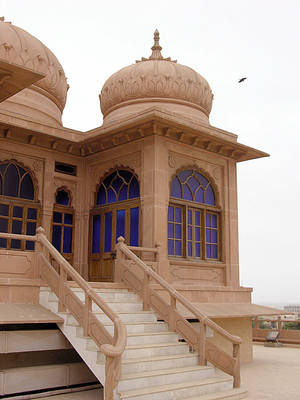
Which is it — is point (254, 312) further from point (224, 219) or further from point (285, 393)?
point (285, 393)

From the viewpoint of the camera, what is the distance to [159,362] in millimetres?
8086

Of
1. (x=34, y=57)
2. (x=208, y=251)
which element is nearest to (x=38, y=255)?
(x=208, y=251)

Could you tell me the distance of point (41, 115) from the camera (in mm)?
13766

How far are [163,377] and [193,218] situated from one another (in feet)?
18.8

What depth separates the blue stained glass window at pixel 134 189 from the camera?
1262 centimetres

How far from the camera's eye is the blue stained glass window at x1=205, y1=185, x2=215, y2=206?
44.2 feet

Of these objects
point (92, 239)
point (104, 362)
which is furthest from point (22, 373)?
point (92, 239)

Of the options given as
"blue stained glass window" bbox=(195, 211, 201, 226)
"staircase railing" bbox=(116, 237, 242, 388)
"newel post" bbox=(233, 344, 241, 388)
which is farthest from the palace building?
"newel post" bbox=(233, 344, 241, 388)

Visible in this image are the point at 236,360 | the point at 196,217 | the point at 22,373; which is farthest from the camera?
the point at 196,217

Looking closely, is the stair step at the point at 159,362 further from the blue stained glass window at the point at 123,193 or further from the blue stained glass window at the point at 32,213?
the blue stained glass window at the point at 32,213

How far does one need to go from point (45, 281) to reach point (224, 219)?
604 cm

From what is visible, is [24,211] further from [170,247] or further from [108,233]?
[170,247]

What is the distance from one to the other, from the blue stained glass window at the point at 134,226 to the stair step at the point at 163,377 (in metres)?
4.41

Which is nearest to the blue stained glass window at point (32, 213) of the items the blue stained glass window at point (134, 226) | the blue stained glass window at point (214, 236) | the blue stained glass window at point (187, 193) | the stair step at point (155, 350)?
the blue stained glass window at point (134, 226)
